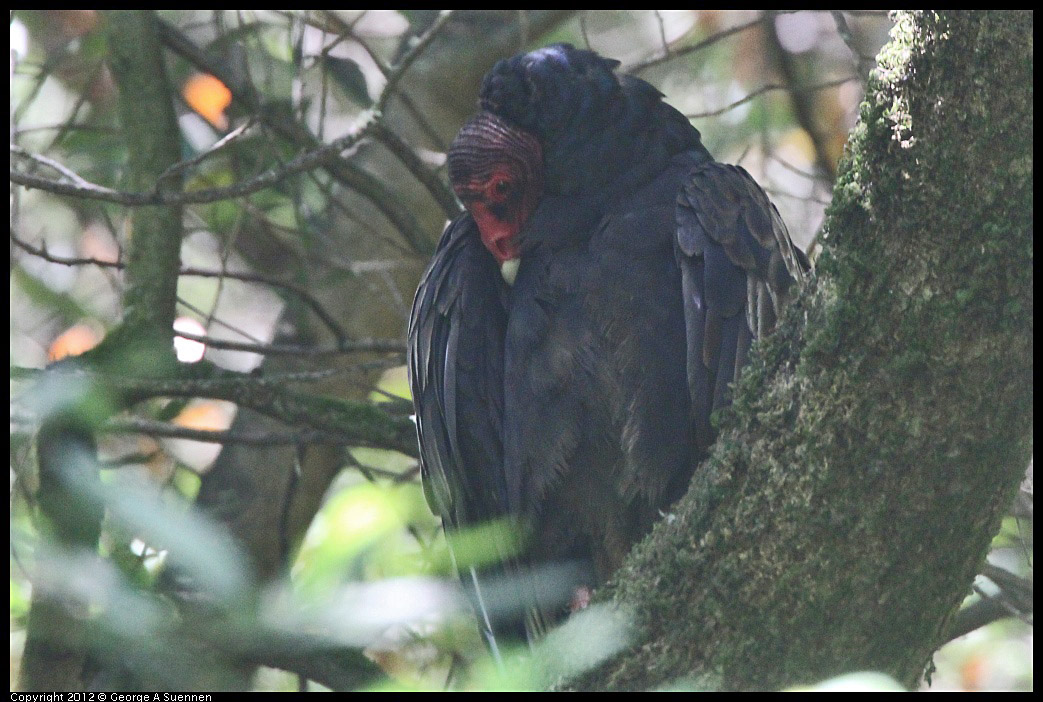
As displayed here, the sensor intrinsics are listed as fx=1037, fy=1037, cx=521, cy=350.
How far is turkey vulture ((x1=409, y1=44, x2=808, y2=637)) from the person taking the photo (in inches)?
124

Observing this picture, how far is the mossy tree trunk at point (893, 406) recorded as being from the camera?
1.93 m

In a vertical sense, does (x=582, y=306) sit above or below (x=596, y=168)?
below

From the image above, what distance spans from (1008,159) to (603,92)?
184 centimetres

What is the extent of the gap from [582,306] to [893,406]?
4.80ft

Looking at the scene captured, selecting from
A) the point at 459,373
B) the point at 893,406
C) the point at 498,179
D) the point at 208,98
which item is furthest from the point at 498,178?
the point at 208,98

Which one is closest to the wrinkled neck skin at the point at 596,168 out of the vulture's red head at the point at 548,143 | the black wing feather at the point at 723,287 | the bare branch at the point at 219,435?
the vulture's red head at the point at 548,143

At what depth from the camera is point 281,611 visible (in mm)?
1117

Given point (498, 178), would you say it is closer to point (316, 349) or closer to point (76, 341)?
point (316, 349)

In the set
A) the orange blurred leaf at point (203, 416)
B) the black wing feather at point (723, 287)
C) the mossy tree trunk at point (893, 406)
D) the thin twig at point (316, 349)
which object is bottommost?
the mossy tree trunk at point (893, 406)

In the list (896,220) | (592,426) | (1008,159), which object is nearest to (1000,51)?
(1008,159)

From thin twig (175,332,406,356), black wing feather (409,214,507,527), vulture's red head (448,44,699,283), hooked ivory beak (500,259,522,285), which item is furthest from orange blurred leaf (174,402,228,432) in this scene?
vulture's red head (448,44,699,283)

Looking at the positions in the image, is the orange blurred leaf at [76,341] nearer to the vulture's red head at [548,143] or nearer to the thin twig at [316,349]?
the thin twig at [316,349]

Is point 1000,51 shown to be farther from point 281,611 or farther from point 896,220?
point 281,611

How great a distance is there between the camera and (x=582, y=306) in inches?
131
